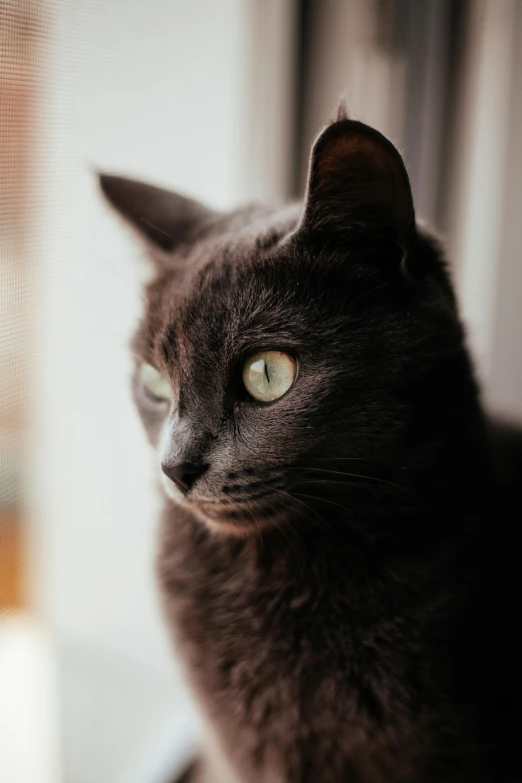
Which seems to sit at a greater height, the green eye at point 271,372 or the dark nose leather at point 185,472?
the green eye at point 271,372

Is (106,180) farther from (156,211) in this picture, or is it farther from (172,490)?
(172,490)

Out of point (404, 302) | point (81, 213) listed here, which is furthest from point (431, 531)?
point (81, 213)

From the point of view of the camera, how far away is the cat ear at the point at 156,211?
35.2 inches

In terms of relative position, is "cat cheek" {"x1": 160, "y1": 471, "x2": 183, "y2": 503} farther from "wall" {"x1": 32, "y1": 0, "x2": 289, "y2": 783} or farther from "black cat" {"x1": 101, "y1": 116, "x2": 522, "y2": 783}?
"wall" {"x1": 32, "y1": 0, "x2": 289, "y2": 783}

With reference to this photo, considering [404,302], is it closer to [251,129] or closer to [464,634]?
[464,634]

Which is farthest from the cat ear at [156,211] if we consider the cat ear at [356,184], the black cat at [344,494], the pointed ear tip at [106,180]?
the cat ear at [356,184]

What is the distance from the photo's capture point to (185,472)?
0.72 metres

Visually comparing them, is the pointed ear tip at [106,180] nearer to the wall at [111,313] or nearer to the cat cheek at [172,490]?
the wall at [111,313]

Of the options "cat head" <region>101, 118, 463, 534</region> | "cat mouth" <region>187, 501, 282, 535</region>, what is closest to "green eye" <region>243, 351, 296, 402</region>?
"cat head" <region>101, 118, 463, 534</region>

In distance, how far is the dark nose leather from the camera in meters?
0.72

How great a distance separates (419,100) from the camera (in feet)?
4.07

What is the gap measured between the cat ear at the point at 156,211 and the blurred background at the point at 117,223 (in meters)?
0.03

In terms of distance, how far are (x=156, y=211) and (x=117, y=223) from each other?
0.20 feet

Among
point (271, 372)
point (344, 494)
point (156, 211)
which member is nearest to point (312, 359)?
point (271, 372)
